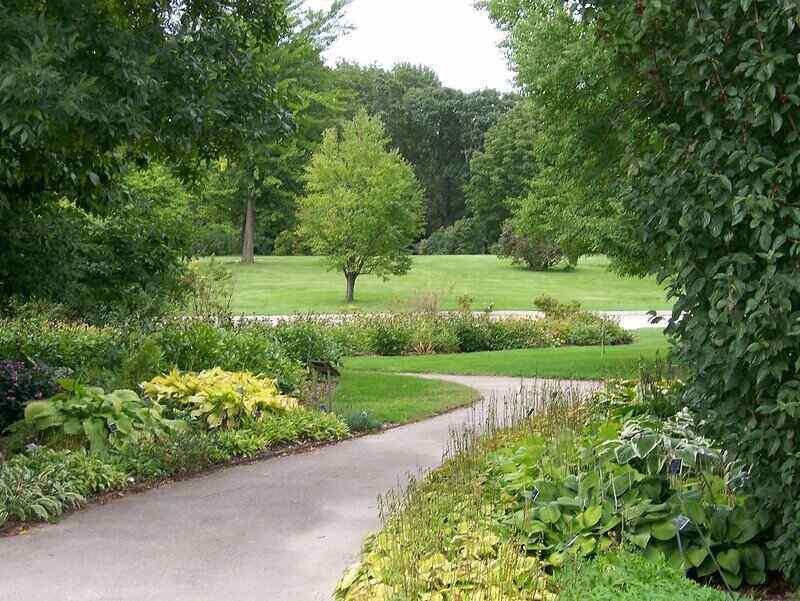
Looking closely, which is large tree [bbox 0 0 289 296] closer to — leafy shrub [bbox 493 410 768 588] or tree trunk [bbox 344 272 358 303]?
leafy shrub [bbox 493 410 768 588]

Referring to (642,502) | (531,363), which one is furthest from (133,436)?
(531,363)

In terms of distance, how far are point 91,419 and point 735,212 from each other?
17.7ft

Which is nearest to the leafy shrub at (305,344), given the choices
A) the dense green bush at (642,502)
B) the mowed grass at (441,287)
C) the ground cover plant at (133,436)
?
the ground cover plant at (133,436)

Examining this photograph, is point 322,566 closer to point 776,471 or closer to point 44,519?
point 44,519

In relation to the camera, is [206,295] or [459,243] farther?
[459,243]

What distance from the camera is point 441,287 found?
37.7 meters

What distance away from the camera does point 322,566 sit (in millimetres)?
5059

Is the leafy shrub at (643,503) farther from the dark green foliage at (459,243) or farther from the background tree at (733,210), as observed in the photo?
the dark green foliage at (459,243)

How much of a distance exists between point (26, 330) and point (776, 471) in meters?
11.1

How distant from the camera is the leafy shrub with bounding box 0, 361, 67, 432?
27.6 ft

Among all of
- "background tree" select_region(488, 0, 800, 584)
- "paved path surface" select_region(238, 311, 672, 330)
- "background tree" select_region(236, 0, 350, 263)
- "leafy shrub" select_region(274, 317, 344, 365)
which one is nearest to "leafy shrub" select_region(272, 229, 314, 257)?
"background tree" select_region(236, 0, 350, 263)

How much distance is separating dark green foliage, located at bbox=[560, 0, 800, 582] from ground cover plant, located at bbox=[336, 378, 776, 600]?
0.37m

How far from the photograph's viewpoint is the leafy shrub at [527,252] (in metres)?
44.9

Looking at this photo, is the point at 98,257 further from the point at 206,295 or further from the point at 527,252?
the point at 527,252
